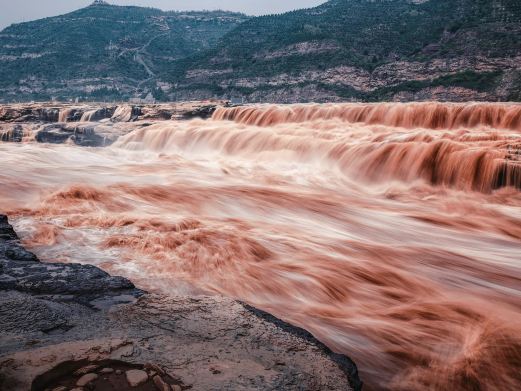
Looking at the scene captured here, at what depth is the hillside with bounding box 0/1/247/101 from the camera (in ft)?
248

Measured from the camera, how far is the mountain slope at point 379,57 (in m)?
39.0

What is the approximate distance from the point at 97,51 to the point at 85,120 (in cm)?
8164

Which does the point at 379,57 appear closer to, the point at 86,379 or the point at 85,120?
the point at 85,120

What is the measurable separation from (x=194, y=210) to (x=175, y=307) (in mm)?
3805

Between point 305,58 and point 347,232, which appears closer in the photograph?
point 347,232

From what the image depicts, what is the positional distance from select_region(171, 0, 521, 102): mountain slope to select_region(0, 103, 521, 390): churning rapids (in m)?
26.2

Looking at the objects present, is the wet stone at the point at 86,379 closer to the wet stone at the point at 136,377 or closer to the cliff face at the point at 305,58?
the wet stone at the point at 136,377

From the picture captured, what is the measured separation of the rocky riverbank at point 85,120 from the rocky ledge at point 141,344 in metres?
14.9

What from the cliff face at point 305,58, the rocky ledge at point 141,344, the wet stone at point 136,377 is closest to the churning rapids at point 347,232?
the rocky ledge at point 141,344

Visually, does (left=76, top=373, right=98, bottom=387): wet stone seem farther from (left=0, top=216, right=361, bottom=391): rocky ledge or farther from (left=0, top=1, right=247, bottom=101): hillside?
(left=0, top=1, right=247, bottom=101): hillside

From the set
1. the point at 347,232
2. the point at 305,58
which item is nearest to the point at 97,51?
the point at 305,58

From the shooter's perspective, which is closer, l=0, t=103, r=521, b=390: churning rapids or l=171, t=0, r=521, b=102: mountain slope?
l=0, t=103, r=521, b=390: churning rapids

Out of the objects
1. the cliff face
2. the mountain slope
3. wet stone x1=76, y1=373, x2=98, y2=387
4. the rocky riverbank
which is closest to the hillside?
the cliff face

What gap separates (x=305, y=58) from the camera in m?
A: 58.2
